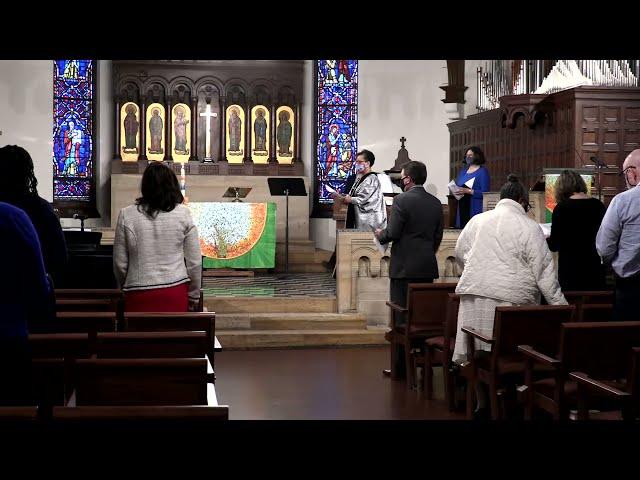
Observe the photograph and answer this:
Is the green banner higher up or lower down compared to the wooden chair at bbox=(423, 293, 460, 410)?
higher up

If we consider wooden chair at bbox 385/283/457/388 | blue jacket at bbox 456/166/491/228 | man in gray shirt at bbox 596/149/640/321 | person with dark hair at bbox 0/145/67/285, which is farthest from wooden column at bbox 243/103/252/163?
person with dark hair at bbox 0/145/67/285

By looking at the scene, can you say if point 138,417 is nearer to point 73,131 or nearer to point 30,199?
point 30,199

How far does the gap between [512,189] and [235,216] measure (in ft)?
27.4

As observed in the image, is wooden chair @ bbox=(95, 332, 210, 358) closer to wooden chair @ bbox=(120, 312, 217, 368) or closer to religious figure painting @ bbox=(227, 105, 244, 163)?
wooden chair @ bbox=(120, 312, 217, 368)

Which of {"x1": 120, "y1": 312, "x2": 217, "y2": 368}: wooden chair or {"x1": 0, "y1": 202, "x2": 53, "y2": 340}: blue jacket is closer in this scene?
{"x1": 0, "y1": 202, "x2": 53, "y2": 340}: blue jacket

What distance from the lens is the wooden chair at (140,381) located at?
3979mm

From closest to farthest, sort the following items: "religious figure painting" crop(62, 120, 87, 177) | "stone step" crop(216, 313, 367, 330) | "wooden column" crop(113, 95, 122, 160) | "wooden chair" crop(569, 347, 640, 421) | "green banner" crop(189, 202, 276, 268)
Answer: "wooden chair" crop(569, 347, 640, 421)
"stone step" crop(216, 313, 367, 330)
"green banner" crop(189, 202, 276, 268)
"wooden column" crop(113, 95, 122, 160)
"religious figure painting" crop(62, 120, 87, 177)

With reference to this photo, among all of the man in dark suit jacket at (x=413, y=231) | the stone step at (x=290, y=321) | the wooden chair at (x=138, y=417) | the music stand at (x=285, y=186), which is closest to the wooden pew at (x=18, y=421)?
the wooden chair at (x=138, y=417)

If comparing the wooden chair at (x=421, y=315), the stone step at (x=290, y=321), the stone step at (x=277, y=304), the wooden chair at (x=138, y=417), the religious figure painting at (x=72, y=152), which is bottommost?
the stone step at (x=290, y=321)

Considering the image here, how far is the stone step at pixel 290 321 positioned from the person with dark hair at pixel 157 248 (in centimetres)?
461

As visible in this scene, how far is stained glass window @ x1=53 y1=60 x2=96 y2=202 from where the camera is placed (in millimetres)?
18219

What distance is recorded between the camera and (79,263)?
8.48 metres

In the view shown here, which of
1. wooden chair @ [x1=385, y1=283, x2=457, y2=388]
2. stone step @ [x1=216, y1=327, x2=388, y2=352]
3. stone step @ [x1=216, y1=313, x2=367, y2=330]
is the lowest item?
stone step @ [x1=216, y1=327, x2=388, y2=352]

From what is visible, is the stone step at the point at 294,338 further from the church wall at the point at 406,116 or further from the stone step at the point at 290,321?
the church wall at the point at 406,116
